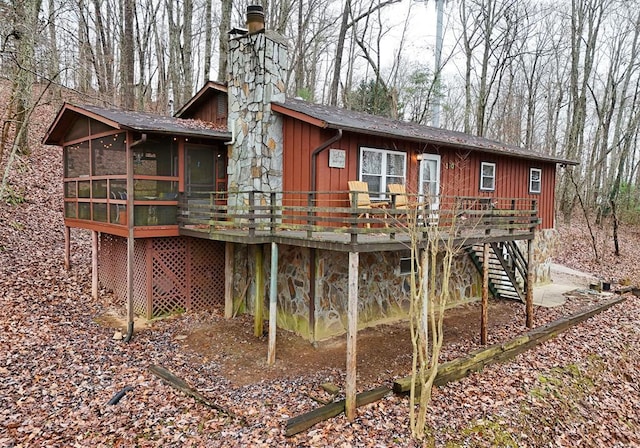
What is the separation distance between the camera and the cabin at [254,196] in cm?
786

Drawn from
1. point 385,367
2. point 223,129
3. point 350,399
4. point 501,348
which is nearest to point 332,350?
point 385,367

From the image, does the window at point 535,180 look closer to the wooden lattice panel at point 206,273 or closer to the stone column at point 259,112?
the stone column at point 259,112

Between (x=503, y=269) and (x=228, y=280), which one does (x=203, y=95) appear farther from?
(x=503, y=269)

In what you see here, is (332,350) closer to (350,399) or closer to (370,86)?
(350,399)

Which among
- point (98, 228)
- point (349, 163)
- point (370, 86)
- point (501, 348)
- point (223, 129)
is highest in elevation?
point (370, 86)

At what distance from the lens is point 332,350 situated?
770cm

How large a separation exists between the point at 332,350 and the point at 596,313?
722 centimetres

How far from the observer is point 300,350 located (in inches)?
303

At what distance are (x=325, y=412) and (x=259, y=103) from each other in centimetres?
603

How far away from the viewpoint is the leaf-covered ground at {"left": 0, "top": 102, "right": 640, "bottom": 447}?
5160 millimetres

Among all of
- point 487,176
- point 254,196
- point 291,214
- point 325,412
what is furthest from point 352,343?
point 487,176

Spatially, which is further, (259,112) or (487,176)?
(487,176)

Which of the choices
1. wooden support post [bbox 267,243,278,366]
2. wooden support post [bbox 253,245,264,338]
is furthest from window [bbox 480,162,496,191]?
wooden support post [bbox 267,243,278,366]

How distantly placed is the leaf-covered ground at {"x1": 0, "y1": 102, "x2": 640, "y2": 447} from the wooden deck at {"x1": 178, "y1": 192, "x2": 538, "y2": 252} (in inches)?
86.3
